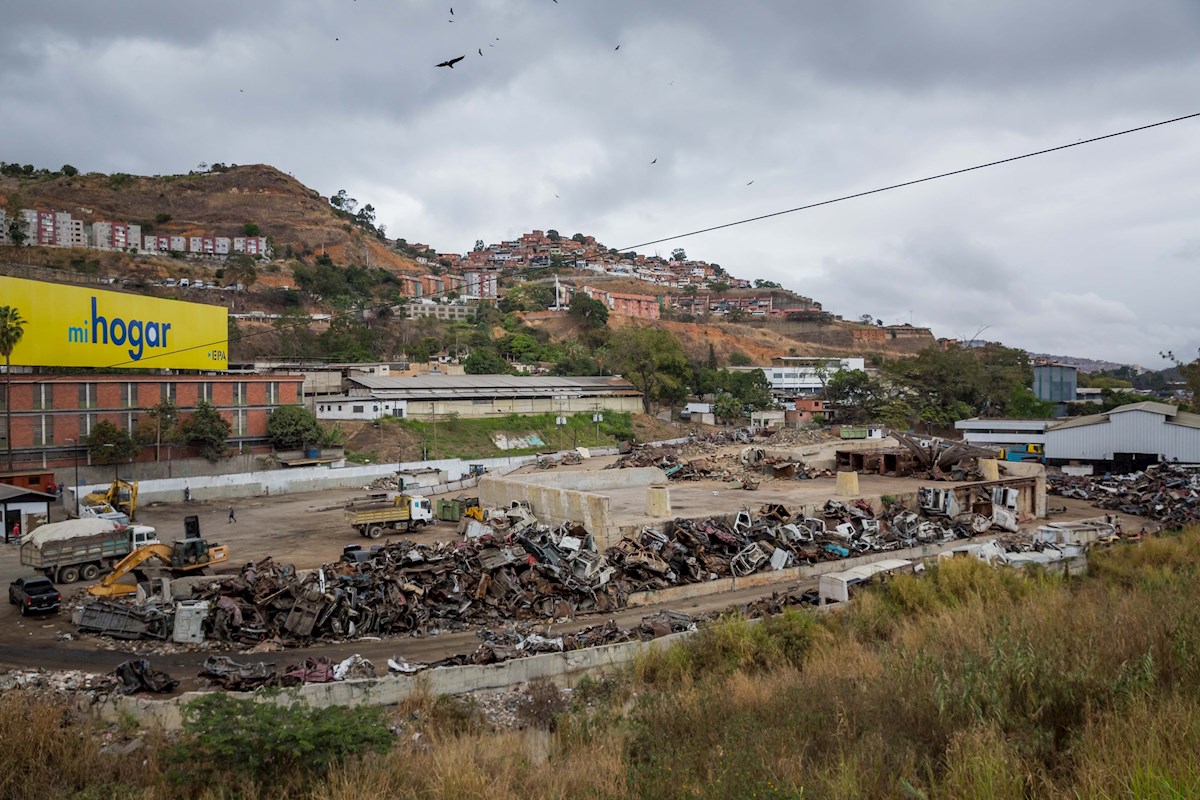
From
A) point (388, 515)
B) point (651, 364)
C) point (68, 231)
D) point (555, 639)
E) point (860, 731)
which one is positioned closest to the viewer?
point (860, 731)

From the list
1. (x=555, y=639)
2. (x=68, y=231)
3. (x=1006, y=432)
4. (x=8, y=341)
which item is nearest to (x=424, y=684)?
(x=555, y=639)

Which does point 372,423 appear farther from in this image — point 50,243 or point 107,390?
point 50,243

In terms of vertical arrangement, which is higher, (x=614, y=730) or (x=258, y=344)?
(x=258, y=344)

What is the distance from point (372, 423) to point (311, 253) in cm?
8107

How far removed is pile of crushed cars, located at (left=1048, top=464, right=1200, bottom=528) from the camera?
99.7 ft

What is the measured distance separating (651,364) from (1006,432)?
31.1 m

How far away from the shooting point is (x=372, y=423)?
50688mm

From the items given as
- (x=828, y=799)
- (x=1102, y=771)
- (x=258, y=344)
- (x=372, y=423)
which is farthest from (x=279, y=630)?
(x=258, y=344)

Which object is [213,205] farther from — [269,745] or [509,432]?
[269,745]

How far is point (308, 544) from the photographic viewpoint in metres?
24.7

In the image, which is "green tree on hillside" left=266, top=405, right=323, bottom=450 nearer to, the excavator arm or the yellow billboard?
the yellow billboard

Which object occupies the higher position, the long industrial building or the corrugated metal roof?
the long industrial building

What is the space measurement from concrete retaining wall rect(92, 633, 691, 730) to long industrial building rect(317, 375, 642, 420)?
4209 cm

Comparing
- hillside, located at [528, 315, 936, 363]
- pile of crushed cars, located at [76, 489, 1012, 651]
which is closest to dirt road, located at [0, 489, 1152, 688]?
pile of crushed cars, located at [76, 489, 1012, 651]
